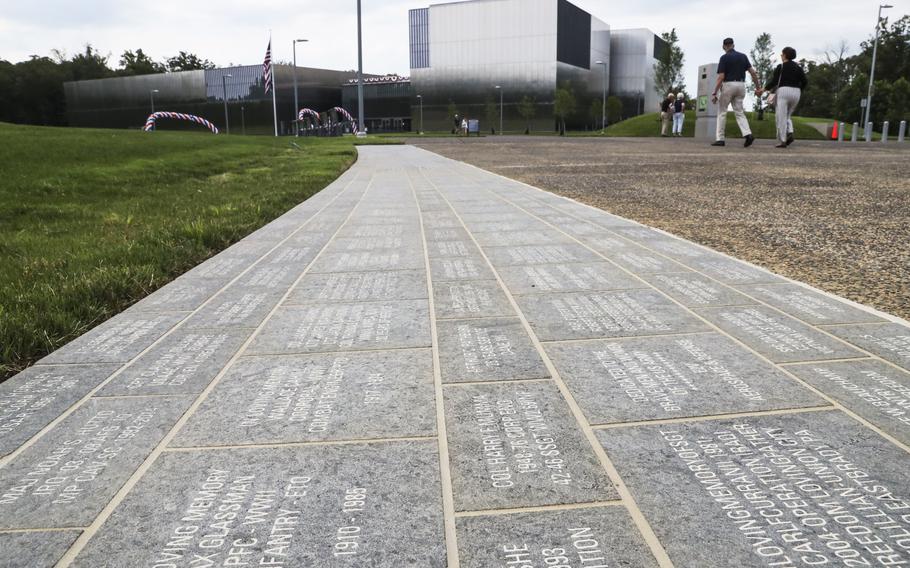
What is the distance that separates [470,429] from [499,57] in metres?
80.0

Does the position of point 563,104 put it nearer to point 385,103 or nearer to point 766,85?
point 385,103

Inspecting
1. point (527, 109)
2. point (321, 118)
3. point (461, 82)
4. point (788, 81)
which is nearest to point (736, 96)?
point (788, 81)

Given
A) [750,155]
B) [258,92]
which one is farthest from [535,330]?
[258,92]

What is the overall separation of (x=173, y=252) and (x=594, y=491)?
4345mm

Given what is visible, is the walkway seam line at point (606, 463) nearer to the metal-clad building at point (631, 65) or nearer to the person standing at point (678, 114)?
the person standing at point (678, 114)

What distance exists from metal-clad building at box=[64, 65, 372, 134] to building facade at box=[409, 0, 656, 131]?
1230 cm

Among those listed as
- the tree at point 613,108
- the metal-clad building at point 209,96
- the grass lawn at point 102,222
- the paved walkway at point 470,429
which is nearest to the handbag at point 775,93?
the grass lawn at point 102,222

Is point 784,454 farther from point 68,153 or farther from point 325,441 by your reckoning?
point 68,153

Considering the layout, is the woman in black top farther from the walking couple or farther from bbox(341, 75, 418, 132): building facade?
bbox(341, 75, 418, 132): building facade

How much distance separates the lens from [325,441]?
2205 millimetres

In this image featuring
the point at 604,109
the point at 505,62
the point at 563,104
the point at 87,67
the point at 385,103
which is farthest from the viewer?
the point at 87,67

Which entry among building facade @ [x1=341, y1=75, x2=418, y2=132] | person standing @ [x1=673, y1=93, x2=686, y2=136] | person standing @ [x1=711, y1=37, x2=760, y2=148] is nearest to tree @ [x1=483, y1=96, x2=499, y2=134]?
building facade @ [x1=341, y1=75, x2=418, y2=132]

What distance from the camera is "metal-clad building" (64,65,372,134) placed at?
82.5m

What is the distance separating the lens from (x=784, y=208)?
7523 mm
